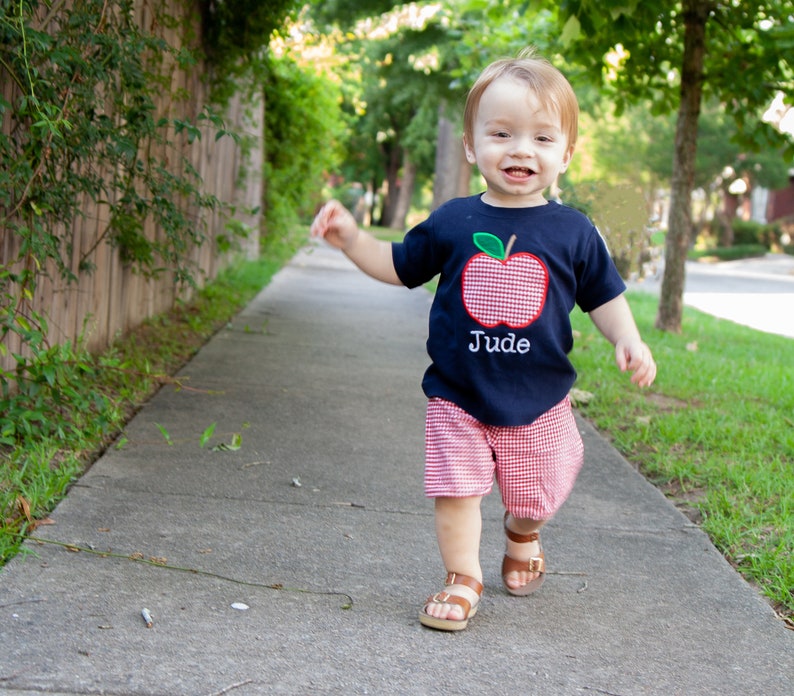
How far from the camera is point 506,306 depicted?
9.02 feet

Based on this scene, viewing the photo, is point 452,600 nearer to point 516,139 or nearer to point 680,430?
point 516,139

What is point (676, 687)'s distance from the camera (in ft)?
7.93

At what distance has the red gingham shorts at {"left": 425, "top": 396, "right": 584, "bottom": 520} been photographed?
9.02 feet

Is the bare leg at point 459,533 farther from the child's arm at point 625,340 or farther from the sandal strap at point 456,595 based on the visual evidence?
the child's arm at point 625,340

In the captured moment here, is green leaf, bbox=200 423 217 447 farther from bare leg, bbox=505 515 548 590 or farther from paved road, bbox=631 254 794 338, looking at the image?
paved road, bbox=631 254 794 338

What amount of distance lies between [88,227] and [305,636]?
10.2 ft

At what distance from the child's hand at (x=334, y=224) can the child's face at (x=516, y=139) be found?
15.6 inches

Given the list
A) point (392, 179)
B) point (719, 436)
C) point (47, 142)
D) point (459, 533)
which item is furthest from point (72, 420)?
point (392, 179)

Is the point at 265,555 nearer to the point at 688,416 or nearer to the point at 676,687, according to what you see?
the point at 676,687

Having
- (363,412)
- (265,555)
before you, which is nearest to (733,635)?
(265,555)

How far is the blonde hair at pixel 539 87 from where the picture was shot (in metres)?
2.70

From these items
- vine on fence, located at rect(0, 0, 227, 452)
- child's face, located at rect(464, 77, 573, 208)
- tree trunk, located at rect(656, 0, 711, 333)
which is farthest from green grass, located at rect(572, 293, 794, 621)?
vine on fence, located at rect(0, 0, 227, 452)

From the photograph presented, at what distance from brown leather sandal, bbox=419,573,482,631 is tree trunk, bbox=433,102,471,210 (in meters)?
18.0

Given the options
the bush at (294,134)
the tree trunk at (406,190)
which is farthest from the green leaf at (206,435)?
the tree trunk at (406,190)
